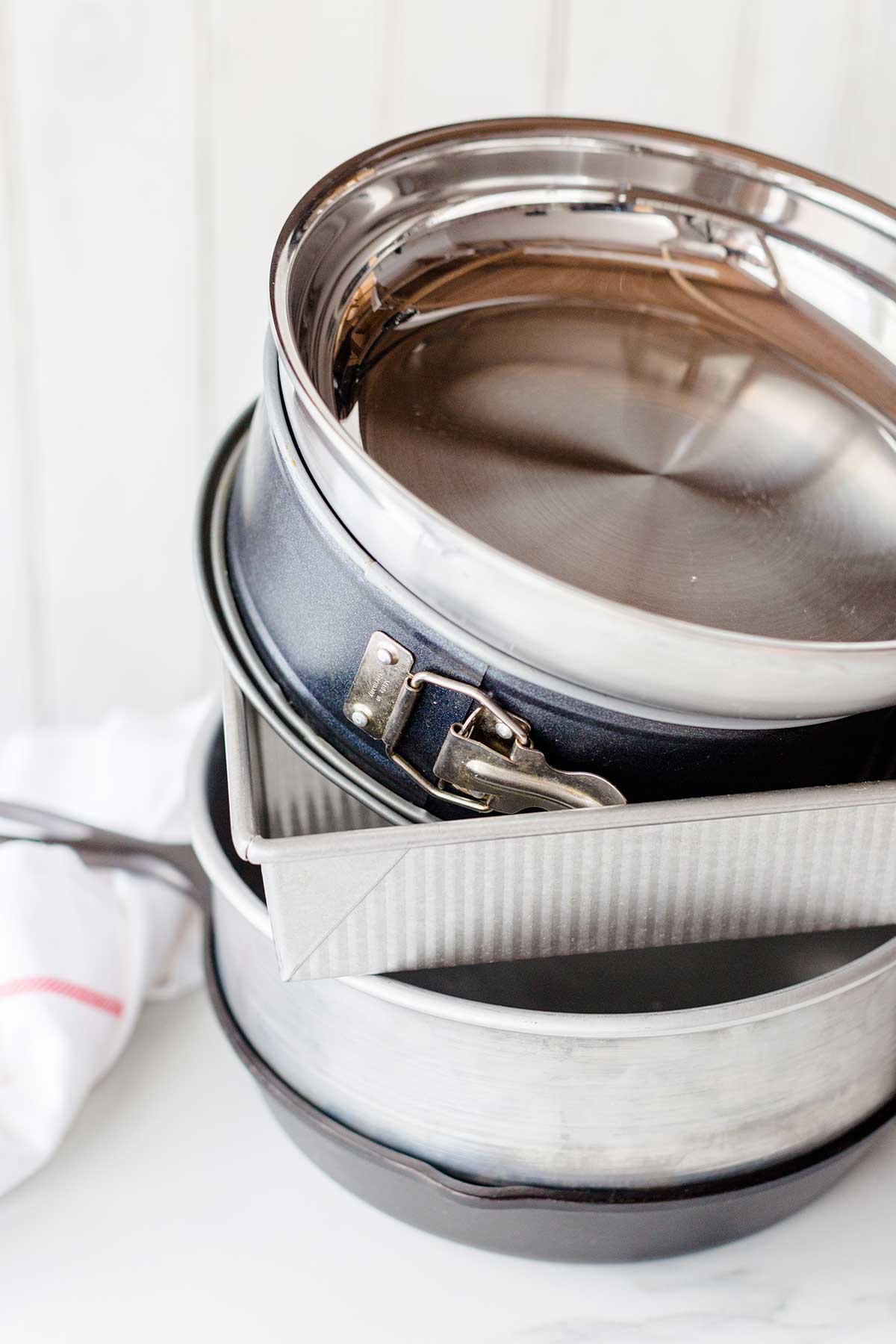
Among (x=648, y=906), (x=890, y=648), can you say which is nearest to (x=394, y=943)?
(x=648, y=906)

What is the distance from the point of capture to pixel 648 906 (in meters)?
0.45

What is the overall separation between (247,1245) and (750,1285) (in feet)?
0.76

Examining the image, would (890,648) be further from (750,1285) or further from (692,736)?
(750,1285)

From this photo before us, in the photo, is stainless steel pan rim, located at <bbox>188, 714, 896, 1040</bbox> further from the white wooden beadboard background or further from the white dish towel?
the white wooden beadboard background

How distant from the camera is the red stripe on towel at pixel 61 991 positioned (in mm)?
595

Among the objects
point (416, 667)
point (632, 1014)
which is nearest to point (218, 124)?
Answer: point (416, 667)

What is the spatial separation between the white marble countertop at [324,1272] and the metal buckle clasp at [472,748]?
9.6 inches

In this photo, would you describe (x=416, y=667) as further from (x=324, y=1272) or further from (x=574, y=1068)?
(x=324, y=1272)

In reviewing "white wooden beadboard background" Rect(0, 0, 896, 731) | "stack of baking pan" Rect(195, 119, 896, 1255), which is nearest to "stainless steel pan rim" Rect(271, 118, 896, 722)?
"stack of baking pan" Rect(195, 119, 896, 1255)

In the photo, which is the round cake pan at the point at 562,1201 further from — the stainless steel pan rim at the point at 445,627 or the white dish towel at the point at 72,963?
the stainless steel pan rim at the point at 445,627

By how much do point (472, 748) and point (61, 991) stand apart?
29cm

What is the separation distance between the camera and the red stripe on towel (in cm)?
59

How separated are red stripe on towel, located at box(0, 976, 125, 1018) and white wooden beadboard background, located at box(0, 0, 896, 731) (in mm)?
428

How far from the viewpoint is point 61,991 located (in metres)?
0.60
